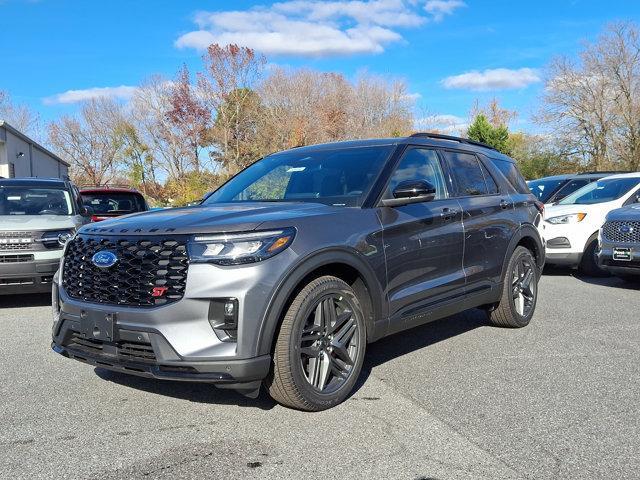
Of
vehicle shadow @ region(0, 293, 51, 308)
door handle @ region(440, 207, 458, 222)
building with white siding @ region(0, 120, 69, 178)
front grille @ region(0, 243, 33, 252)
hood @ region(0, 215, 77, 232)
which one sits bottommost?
vehicle shadow @ region(0, 293, 51, 308)

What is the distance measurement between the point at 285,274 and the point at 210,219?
61 cm

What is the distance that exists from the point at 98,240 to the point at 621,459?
3279 mm

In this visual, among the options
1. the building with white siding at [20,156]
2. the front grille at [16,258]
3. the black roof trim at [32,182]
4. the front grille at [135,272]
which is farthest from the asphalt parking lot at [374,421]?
the building with white siding at [20,156]

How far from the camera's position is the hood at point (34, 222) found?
7422mm

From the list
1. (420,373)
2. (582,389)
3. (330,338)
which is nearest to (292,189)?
(330,338)

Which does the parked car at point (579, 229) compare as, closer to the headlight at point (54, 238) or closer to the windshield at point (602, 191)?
the windshield at point (602, 191)

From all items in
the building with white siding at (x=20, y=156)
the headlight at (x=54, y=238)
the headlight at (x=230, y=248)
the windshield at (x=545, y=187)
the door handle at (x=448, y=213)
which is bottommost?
the headlight at (x=54, y=238)

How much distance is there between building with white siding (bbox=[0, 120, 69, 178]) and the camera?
89.7ft

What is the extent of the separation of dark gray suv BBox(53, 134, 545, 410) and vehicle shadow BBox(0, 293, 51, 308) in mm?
4182

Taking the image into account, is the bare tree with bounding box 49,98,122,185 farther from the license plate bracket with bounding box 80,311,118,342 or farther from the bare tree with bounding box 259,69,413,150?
the license plate bracket with bounding box 80,311,118,342

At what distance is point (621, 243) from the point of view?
8.51 m

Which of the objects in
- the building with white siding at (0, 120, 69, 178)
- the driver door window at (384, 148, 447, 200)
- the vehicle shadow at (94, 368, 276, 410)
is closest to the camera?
the vehicle shadow at (94, 368, 276, 410)

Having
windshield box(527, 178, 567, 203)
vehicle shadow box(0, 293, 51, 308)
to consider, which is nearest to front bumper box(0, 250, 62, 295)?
vehicle shadow box(0, 293, 51, 308)

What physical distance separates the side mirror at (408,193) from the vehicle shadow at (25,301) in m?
5.64
